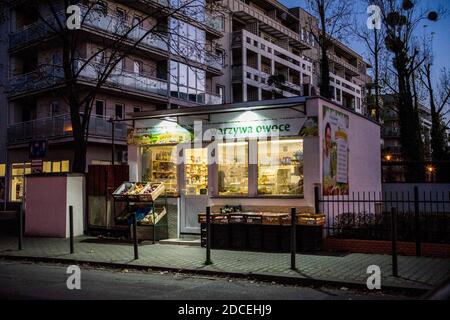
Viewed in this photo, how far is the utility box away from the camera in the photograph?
16.1 metres

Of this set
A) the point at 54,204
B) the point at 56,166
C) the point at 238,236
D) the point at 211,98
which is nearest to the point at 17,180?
the point at 56,166

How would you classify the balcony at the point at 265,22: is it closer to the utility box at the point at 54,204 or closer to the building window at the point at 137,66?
A: the building window at the point at 137,66

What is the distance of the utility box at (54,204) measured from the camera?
52.8ft

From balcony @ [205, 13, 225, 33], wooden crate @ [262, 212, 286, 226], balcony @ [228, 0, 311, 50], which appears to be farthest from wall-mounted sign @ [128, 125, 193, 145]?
balcony @ [228, 0, 311, 50]

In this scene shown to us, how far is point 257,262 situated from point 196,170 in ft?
17.6

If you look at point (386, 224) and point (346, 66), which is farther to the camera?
point (346, 66)

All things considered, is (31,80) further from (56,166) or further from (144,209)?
(144,209)

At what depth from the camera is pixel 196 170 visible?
1556 centimetres

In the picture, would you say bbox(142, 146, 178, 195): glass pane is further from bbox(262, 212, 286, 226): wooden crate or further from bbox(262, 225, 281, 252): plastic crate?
bbox(262, 225, 281, 252): plastic crate

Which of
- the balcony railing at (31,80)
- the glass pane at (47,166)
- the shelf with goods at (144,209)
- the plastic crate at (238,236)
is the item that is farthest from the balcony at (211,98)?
the plastic crate at (238,236)

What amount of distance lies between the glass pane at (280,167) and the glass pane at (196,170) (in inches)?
67.6

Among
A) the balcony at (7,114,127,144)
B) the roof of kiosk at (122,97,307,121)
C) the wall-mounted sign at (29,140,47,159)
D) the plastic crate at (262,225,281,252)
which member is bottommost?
the plastic crate at (262,225,281,252)

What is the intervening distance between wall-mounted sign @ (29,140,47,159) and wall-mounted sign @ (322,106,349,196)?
8633 mm

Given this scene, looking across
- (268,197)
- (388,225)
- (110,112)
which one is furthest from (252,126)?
(110,112)
